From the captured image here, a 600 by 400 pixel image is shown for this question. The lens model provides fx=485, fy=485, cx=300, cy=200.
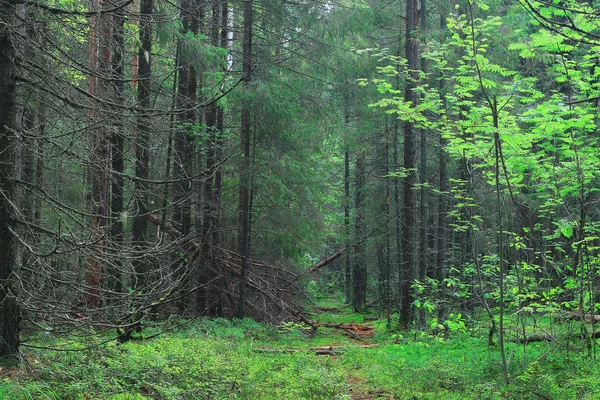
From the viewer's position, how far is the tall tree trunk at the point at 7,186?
4.48m

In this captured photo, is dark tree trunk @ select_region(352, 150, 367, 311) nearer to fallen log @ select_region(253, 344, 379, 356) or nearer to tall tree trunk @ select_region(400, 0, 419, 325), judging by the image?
tall tree trunk @ select_region(400, 0, 419, 325)

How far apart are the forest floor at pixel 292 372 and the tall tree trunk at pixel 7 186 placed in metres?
0.22

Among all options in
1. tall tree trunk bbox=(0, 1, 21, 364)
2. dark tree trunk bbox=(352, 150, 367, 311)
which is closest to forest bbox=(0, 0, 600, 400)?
tall tree trunk bbox=(0, 1, 21, 364)

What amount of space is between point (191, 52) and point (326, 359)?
299 inches

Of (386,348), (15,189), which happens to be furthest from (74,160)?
(386,348)

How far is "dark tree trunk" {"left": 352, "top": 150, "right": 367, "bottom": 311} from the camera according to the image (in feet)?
66.2

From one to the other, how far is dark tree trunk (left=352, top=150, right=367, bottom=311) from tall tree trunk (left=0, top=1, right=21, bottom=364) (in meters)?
15.1

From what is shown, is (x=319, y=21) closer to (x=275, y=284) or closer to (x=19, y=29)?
(x=275, y=284)

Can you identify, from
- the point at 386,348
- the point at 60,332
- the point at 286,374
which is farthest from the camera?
the point at 386,348

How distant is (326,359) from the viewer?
9867 mm

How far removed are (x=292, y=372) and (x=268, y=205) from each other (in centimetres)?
827

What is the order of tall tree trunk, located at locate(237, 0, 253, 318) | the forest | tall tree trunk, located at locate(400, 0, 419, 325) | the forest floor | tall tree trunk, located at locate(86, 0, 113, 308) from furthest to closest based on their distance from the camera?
tall tree trunk, located at locate(400, 0, 419, 325) < tall tree trunk, located at locate(237, 0, 253, 318) < the forest floor < the forest < tall tree trunk, located at locate(86, 0, 113, 308)

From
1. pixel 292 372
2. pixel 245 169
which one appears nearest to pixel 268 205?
pixel 245 169

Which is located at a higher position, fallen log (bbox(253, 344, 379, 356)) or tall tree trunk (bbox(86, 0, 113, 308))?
tall tree trunk (bbox(86, 0, 113, 308))
